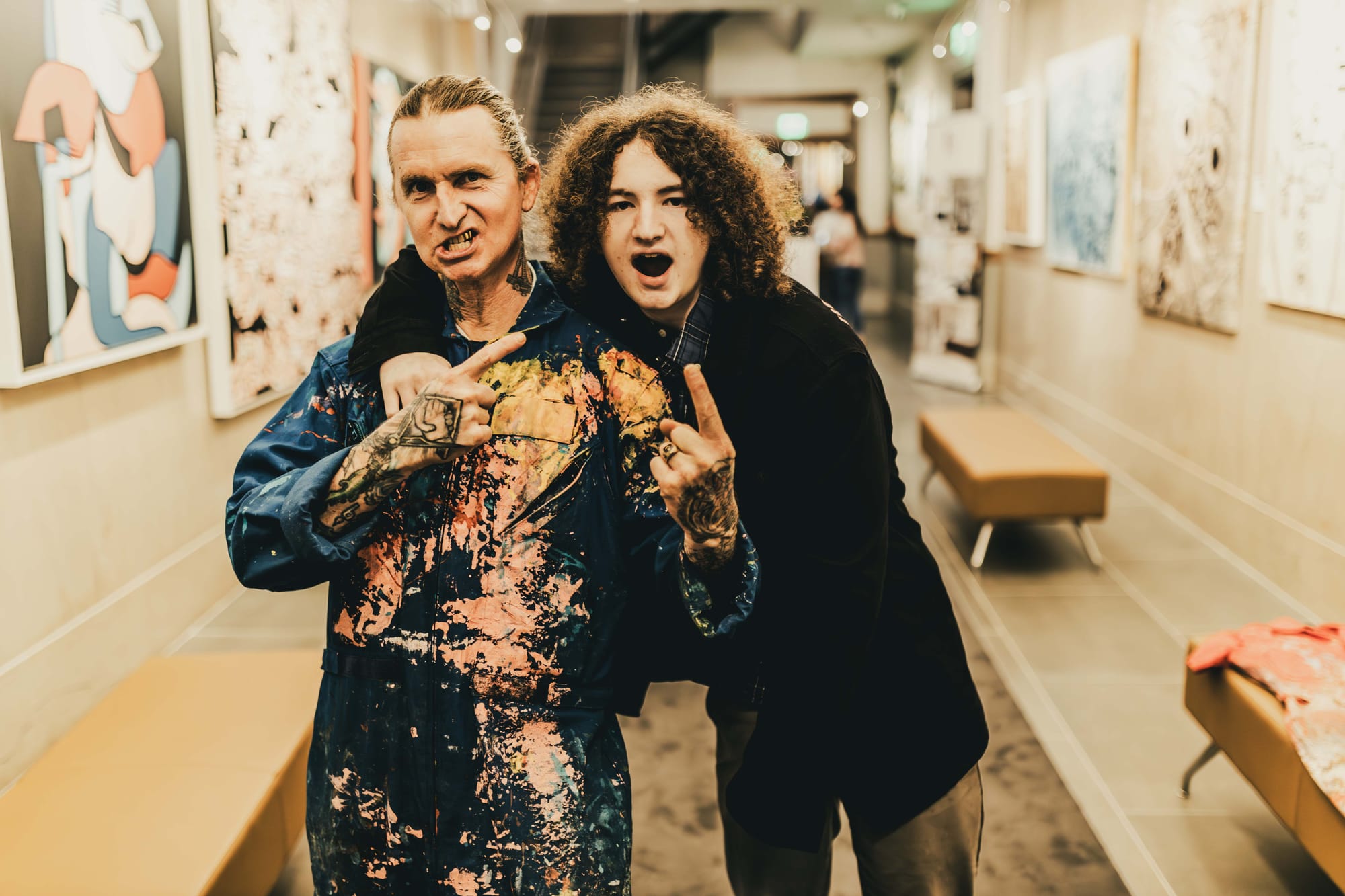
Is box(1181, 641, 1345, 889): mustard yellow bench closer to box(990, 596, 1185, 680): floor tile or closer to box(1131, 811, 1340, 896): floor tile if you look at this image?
box(1131, 811, 1340, 896): floor tile

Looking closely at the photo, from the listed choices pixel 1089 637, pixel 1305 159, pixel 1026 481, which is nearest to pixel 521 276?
pixel 1089 637

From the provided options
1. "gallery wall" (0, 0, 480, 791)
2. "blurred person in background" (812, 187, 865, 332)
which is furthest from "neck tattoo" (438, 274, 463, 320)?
"blurred person in background" (812, 187, 865, 332)

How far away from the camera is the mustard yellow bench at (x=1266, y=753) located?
2299 mm

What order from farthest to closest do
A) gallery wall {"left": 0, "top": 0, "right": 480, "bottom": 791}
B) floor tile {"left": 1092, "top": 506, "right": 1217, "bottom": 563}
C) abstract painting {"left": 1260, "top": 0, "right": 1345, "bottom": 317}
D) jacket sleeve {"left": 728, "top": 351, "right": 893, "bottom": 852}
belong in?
floor tile {"left": 1092, "top": 506, "right": 1217, "bottom": 563}
abstract painting {"left": 1260, "top": 0, "right": 1345, "bottom": 317}
gallery wall {"left": 0, "top": 0, "right": 480, "bottom": 791}
jacket sleeve {"left": 728, "top": 351, "right": 893, "bottom": 852}

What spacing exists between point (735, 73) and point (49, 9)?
42.6 feet

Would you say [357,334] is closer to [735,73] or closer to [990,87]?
[990,87]

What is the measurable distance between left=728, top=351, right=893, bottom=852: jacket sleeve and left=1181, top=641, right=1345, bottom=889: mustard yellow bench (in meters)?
1.40

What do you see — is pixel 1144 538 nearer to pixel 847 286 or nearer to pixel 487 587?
pixel 487 587

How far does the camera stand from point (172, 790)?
2348 millimetres

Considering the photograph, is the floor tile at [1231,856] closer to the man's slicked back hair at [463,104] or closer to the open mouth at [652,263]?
the open mouth at [652,263]

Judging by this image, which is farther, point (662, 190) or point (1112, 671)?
point (1112, 671)

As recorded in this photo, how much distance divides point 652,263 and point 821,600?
55cm

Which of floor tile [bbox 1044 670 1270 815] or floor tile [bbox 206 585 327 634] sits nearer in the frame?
floor tile [bbox 1044 670 1270 815]

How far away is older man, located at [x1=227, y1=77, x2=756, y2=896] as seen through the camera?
1341mm
